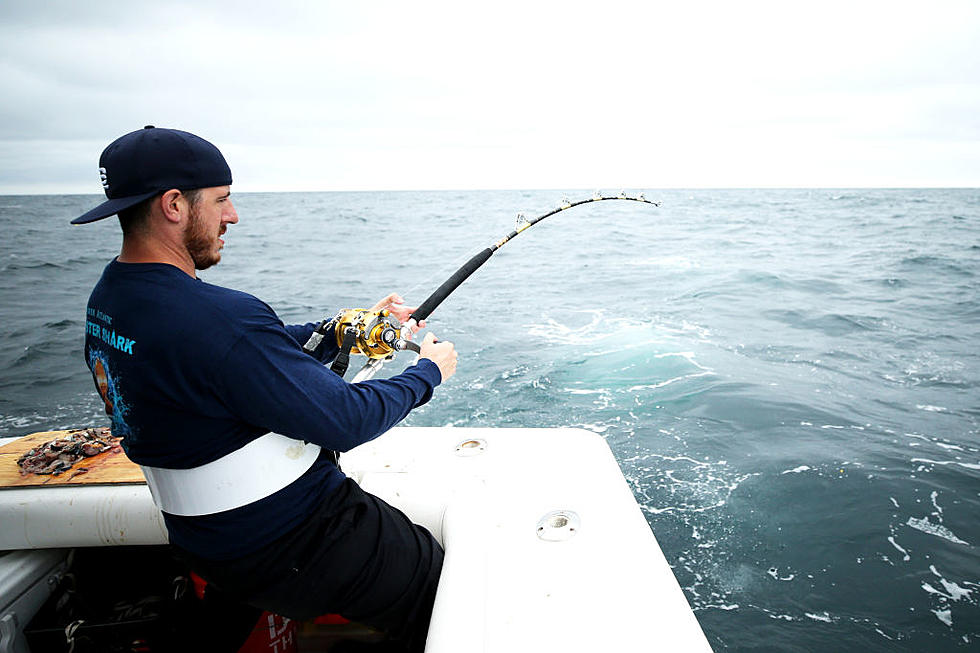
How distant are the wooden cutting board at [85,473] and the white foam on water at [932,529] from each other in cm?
368

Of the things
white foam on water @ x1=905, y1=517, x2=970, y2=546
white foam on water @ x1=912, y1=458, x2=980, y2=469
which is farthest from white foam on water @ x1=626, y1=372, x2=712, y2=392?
white foam on water @ x1=905, y1=517, x2=970, y2=546

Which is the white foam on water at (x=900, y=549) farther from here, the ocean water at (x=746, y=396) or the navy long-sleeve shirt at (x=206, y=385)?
the navy long-sleeve shirt at (x=206, y=385)

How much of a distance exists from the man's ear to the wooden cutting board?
112 cm

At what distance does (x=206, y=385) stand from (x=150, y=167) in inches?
15.9

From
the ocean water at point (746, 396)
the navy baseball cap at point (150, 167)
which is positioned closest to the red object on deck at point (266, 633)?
the ocean water at point (746, 396)

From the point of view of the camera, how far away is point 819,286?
934cm

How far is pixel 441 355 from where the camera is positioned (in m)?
1.47

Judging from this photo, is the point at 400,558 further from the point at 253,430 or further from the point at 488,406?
the point at 488,406

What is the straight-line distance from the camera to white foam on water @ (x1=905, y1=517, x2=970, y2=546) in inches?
117

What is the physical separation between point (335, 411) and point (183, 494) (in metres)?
0.34

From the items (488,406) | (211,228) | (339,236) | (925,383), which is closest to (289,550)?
(211,228)

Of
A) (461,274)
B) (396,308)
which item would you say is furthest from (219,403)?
(461,274)

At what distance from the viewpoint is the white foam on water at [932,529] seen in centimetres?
297

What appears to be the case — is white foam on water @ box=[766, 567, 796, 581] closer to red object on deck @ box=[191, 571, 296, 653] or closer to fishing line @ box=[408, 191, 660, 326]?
fishing line @ box=[408, 191, 660, 326]
